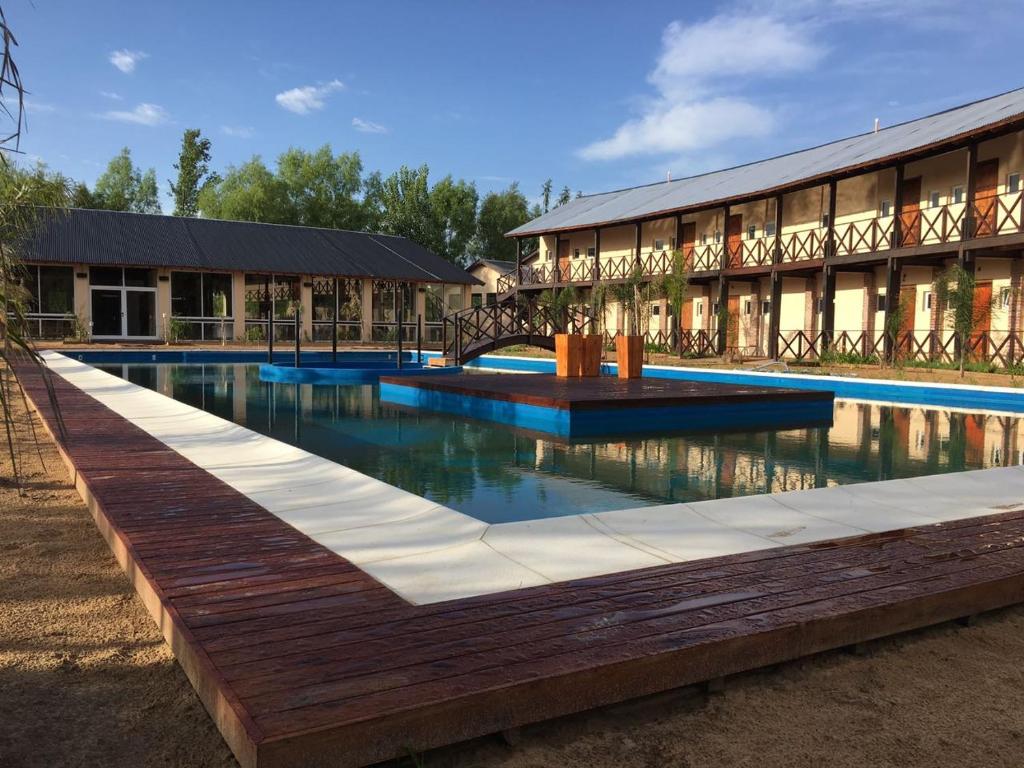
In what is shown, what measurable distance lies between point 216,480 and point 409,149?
4792cm

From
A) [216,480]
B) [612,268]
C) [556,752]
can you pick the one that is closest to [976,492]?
[556,752]

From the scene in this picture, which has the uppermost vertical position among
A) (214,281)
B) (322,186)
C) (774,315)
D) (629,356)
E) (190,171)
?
(190,171)

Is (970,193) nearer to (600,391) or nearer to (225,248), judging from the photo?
(600,391)

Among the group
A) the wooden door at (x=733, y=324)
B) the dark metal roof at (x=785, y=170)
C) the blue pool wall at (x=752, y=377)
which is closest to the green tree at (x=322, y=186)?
the dark metal roof at (x=785, y=170)

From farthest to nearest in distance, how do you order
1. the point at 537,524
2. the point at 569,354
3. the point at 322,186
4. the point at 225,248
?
the point at 322,186 → the point at 225,248 → the point at 569,354 → the point at 537,524

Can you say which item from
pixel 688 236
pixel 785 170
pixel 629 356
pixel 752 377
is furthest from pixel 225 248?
pixel 752 377

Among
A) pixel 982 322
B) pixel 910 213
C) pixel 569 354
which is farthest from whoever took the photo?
pixel 910 213

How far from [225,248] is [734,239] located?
17462mm

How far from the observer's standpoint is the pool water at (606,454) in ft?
20.2

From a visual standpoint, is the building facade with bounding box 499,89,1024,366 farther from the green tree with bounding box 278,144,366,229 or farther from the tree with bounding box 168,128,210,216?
the tree with bounding box 168,128,210,216

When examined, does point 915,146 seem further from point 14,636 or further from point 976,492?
point 14,636

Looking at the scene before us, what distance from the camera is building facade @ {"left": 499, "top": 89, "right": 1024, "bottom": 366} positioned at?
1762 cm

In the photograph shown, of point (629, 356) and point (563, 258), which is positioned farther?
point (563, 258)

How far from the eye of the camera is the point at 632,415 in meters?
9.80
